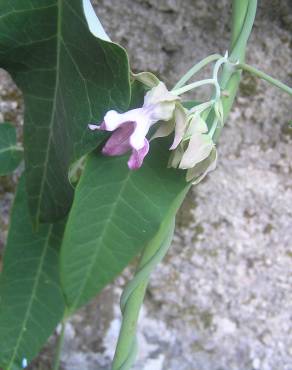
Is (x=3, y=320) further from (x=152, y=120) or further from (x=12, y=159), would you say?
(x=152, y=120)

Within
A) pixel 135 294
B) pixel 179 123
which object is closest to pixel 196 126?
pixel 179 123

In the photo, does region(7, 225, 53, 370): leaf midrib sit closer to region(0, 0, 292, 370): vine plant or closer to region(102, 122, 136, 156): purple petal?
region(0, 0, 292, 370): vine plant

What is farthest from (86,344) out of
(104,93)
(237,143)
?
(104,93)

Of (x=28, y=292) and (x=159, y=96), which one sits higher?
(x=159, y=96)

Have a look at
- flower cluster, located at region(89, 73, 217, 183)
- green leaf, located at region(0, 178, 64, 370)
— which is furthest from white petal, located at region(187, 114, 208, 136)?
green leaf, located at region(0, 178, 64, 370)

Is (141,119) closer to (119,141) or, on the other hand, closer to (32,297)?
(119,141)

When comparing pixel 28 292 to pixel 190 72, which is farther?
pixel 28 292

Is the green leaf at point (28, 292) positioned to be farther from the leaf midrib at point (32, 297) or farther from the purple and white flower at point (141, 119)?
the purple and white flower at point (141, 119)
